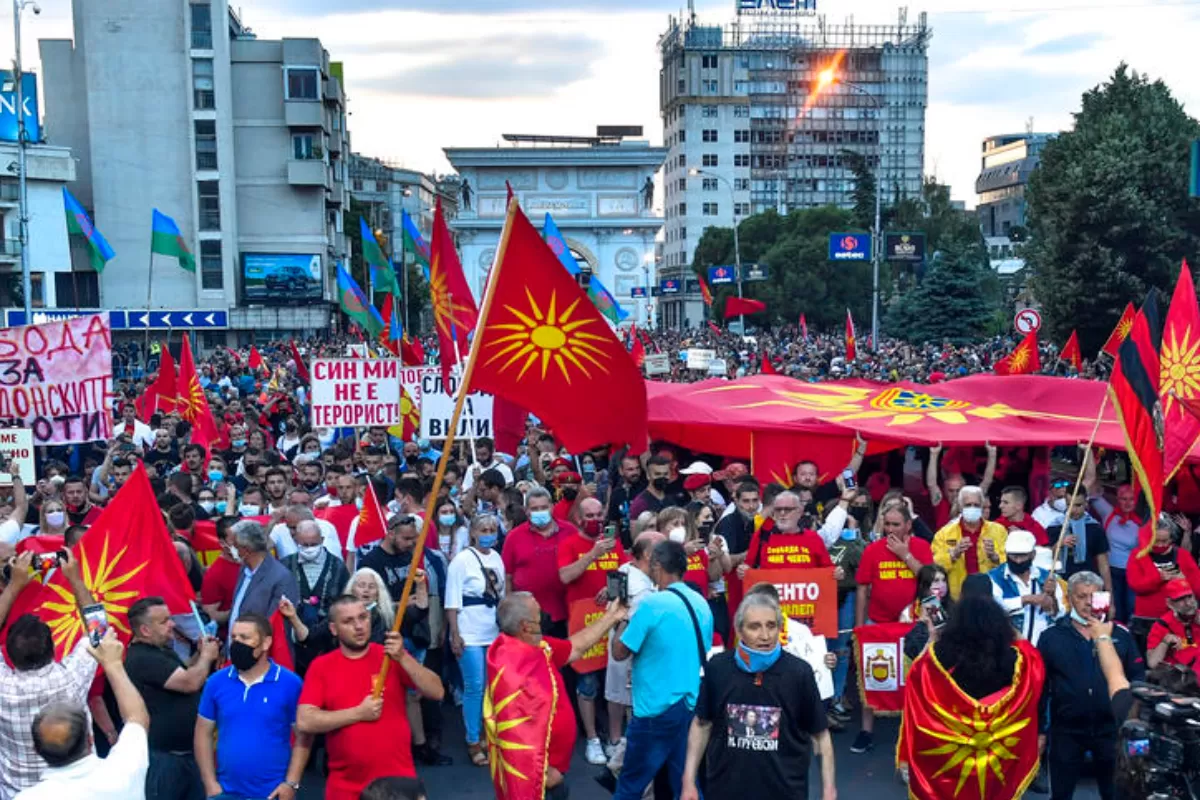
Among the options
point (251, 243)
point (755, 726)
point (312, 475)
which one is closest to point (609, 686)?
point (755, 726)

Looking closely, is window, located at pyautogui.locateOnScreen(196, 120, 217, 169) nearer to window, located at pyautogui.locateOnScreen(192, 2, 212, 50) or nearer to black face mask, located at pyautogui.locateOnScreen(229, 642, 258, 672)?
window, located at pyautogui.locateOnScreen(192, 2, 212, 50)

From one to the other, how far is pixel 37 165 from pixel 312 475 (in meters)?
46.1

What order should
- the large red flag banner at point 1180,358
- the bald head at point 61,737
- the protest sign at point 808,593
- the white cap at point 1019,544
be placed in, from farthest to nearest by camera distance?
the large red flag banner at point 1180,358
the protest sign at point 808,593
the white cap at point 1019,544
the bald head at point 61,737

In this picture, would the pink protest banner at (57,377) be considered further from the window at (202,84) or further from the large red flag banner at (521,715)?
the window at (202,84)

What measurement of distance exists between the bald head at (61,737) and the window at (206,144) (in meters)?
57.3

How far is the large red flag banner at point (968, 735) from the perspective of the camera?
5074 mm

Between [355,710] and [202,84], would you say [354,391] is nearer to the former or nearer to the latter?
[355,710]

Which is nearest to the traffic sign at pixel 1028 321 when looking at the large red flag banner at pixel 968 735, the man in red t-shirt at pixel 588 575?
the man in red t-shirt at pixel 588 575

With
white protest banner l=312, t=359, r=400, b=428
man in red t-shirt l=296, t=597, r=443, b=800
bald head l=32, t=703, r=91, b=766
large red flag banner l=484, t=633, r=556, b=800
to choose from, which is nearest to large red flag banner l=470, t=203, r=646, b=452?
large red flag banner l=484, t=633, r=556, b=800

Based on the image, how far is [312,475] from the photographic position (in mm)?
11492

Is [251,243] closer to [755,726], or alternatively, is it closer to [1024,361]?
[1024,361]

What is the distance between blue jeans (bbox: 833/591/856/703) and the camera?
8.34m

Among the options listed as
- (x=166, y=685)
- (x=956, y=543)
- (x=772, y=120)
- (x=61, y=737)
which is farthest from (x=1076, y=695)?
(x=772, y=120)

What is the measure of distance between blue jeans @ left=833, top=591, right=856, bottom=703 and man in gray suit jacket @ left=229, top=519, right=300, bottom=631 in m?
3.35
